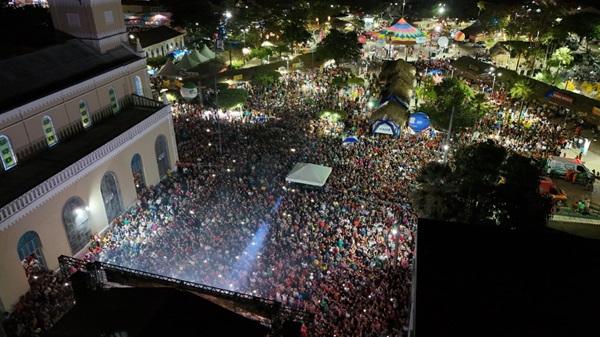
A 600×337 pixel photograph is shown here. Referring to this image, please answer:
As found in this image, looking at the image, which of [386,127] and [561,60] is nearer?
[386,127]

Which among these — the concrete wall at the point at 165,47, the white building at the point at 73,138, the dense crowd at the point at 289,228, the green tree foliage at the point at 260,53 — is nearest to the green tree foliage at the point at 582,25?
the dense crowd at the point at 289,228

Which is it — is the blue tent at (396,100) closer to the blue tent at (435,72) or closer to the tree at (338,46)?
the blue tent at (435,72)

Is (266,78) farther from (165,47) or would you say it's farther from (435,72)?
(165,47)

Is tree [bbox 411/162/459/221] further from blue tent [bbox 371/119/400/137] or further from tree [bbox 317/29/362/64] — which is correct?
tree [bbox 317/29/362/64]

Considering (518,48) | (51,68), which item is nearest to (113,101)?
(51,68)

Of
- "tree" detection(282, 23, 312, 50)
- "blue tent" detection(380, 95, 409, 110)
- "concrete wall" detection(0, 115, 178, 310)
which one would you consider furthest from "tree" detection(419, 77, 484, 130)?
"tree" detection(282, 23, 312, 50)

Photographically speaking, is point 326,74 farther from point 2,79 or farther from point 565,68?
point 2,79
